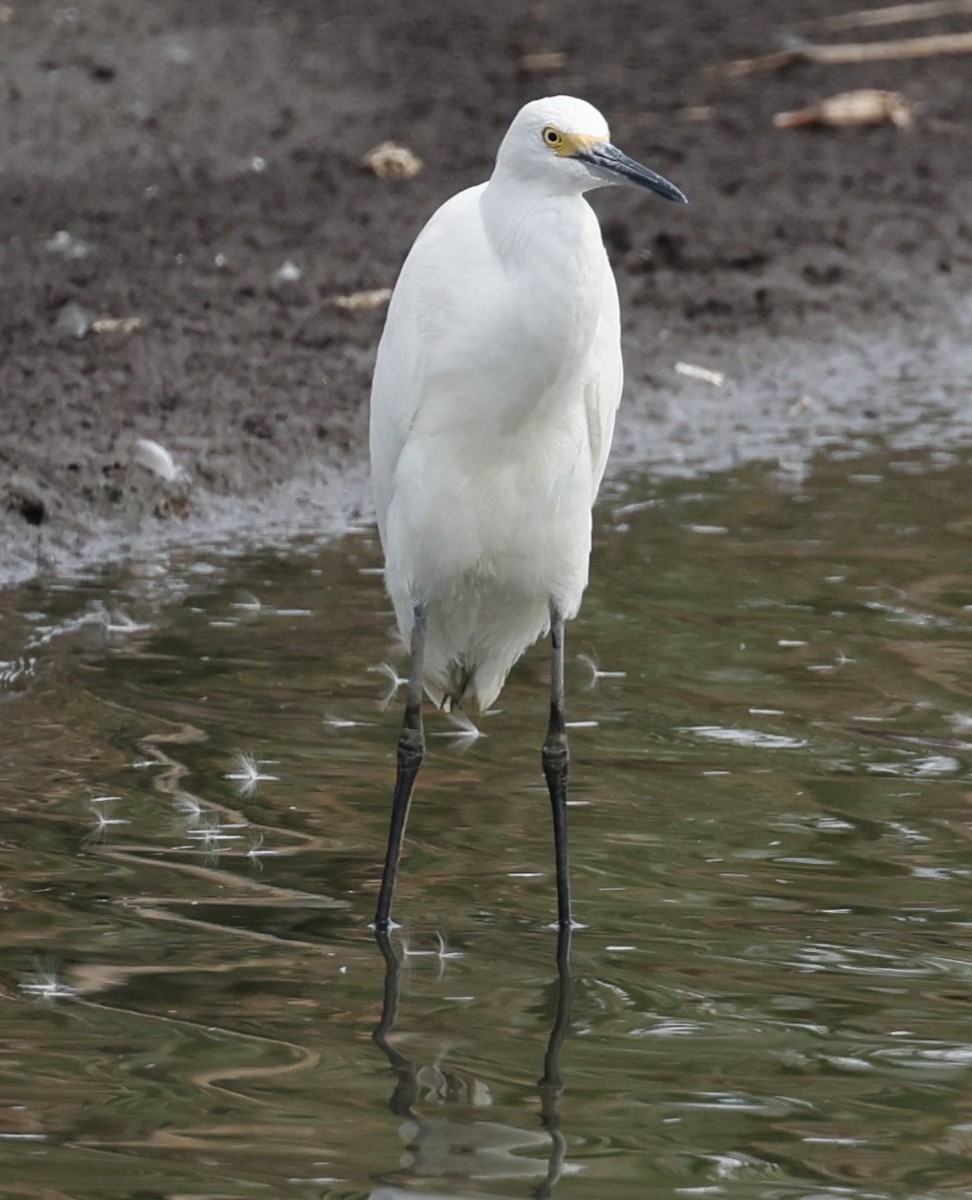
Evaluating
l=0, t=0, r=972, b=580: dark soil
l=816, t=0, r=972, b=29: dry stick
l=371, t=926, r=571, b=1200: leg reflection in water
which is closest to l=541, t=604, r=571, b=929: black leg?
l=371, t=926, r=571, b=1200: leg reflection in water

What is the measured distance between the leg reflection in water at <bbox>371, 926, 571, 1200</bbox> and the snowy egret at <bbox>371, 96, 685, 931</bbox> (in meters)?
0.72

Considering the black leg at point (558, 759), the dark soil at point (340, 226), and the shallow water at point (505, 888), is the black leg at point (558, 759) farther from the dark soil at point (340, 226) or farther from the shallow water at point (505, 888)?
the dark soil at point (340, 226)

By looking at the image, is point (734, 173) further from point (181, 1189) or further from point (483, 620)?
point (181, 1189)

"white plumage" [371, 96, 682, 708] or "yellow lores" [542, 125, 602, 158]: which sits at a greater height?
"yellow lores" [542, 125, 602, 158]

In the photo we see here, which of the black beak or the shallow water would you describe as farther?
the black beak

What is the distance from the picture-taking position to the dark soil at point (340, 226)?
8086mm

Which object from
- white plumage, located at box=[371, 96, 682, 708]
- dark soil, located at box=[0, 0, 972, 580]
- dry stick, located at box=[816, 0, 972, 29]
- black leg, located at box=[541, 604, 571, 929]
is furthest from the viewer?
dry stick, located at box=[816, 0, 972, 29]

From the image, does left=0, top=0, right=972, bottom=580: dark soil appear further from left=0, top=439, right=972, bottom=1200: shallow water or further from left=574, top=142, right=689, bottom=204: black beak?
left=574, top=142, right=689, bottom=204: black beak

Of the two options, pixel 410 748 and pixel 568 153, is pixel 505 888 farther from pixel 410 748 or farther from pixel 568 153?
pixel 568 153

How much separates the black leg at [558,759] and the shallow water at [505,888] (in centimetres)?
12

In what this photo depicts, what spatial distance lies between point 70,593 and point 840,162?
615cm

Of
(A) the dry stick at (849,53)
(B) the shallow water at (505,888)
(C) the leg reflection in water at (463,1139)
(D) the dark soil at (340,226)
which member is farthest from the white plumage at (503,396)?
(A) the dry stick at (849,53)

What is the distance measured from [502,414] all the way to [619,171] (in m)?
0.60

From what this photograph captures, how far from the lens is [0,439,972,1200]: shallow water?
12.3ft
